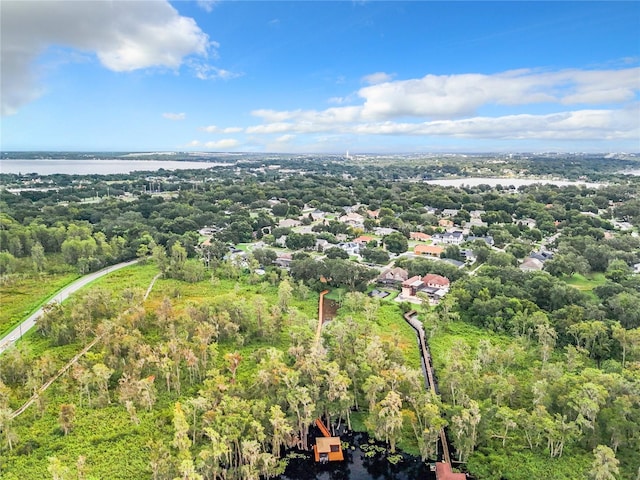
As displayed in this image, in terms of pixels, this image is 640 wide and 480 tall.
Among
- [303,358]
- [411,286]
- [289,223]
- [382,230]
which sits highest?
[289,223]


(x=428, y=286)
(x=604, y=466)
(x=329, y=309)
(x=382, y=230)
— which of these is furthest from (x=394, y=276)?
(x=604, y=466)

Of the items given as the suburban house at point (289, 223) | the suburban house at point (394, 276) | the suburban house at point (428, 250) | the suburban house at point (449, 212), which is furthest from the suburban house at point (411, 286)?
the suburban house at point (449, 212)

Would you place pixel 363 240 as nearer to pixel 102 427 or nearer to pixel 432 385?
pixel 432 385

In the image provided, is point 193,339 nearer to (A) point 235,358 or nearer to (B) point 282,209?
(A) point 235,358

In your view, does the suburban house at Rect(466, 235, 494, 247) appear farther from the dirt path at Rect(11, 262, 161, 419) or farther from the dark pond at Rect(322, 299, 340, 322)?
the dirt path at Rect(11, 262, 161, 419)

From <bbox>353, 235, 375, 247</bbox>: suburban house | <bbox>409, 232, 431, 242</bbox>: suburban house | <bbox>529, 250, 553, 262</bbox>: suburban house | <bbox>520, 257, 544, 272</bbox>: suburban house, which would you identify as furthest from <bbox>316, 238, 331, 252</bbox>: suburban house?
<bbox>529, 250, 553, 262</bbox>: suburban house

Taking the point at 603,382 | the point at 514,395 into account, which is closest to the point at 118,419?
the point at 514,395
